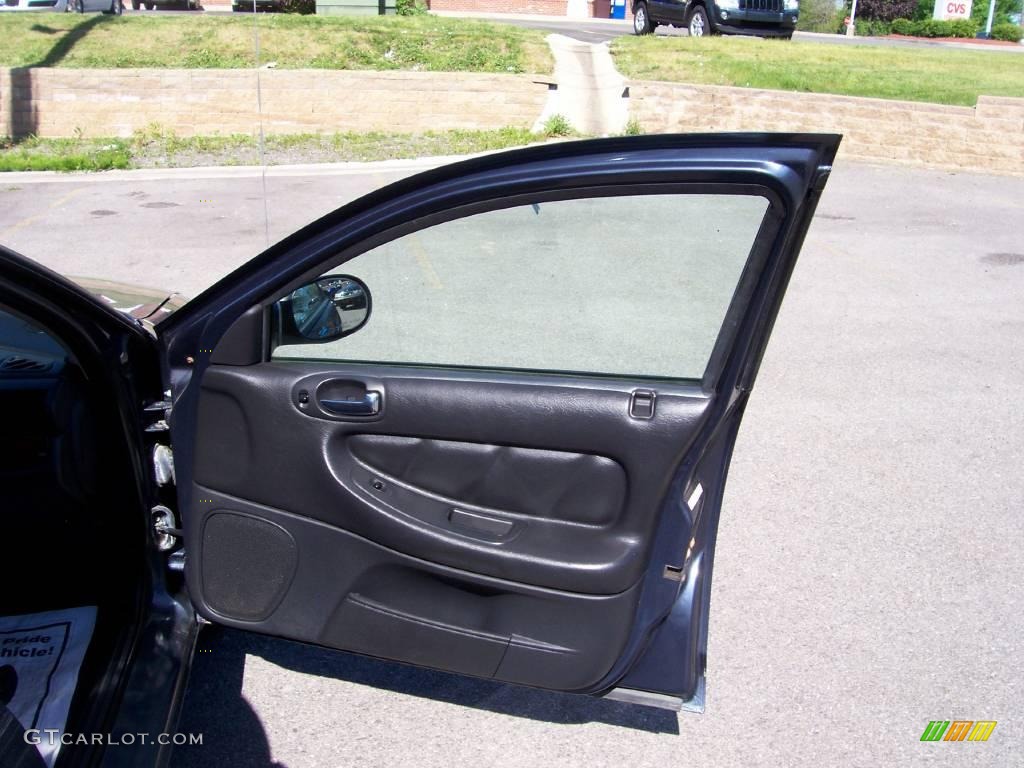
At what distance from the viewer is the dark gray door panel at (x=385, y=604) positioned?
2.42 meters

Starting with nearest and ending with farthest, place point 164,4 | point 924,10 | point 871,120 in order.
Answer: point 871,120
point 164,4
point 924,10

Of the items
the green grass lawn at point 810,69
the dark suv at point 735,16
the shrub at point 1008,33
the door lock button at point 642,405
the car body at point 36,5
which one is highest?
the shrub at point 1008,33

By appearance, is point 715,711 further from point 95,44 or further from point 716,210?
point 95,44

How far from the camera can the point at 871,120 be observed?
1378cm

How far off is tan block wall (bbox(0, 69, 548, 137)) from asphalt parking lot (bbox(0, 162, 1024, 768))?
686cm

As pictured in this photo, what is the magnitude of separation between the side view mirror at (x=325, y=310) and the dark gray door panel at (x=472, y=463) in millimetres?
95

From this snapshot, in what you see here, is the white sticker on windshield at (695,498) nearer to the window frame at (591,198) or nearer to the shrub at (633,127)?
the window frame at (591,198)

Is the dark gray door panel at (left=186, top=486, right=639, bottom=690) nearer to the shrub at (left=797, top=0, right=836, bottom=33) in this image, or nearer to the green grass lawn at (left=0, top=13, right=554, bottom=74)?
the green grass lawn at (left=0, top=13, right=554, bottom=74)

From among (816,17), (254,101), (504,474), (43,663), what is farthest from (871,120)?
(816,17)

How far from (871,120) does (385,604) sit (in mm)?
13371

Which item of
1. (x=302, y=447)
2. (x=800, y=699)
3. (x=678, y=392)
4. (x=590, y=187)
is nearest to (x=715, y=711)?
(x=800, y=699)

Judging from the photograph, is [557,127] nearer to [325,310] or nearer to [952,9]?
[325,310]

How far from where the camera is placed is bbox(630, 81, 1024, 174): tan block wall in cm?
1329

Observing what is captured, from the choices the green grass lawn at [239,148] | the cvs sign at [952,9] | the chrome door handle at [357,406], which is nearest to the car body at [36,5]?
the green grass lawn at [239,148]
